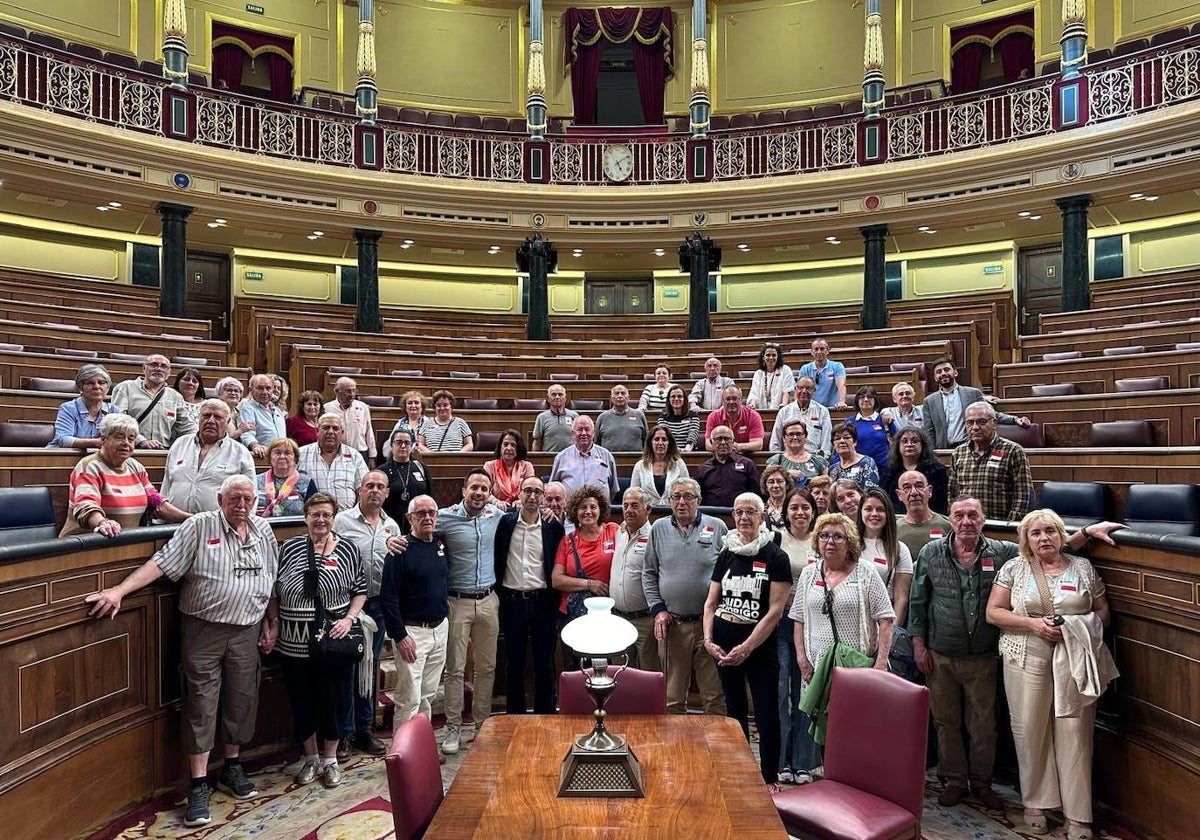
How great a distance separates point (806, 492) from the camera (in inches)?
154

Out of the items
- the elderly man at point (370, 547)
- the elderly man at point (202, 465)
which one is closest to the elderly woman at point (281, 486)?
the elderly man at point (202, 465)

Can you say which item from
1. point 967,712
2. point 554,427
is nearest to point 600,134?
point 554,427

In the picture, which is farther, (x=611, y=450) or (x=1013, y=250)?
(x=1013, y=250)

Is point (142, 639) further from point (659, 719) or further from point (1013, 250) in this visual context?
point (1013, 250)

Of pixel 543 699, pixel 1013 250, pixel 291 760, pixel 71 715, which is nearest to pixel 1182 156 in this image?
pixel 1013 250

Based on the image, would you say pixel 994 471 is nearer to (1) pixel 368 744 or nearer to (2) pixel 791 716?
(2) pixel 791 716

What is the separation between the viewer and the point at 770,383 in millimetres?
6539

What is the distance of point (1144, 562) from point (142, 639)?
377cm


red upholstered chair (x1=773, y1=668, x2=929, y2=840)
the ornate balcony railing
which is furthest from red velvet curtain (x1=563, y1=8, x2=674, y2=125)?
red upholstered chair (x1=773, y1=668, x2=929, y2=840)

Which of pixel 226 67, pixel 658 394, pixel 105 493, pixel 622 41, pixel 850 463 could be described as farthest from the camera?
pixel 622 41

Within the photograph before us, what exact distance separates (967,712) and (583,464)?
2380 millimetres

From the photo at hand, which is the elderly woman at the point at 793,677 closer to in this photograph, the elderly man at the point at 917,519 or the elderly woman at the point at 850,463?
the elderly man at the point at 917,519

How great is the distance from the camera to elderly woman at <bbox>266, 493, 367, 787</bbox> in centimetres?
355

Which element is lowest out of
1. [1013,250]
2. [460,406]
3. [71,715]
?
[71,715]
